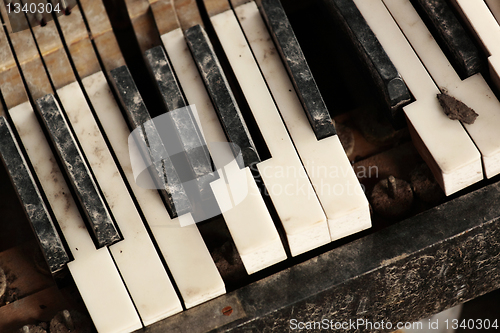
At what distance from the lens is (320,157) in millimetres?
1468

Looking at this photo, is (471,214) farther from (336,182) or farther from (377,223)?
(336,182)

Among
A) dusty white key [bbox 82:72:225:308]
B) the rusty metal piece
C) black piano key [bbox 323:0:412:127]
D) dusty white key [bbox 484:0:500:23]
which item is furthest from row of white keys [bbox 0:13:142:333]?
dusty white key [bbox 484:0:500:23]

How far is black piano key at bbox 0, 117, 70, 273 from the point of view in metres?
1.46

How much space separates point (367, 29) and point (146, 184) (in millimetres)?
901

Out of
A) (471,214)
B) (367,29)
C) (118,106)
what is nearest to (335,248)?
(471,214)

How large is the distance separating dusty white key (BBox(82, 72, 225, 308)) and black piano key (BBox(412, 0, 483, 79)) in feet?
3.34

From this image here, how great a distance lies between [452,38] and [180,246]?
1.12 metres

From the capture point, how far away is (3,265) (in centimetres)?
169

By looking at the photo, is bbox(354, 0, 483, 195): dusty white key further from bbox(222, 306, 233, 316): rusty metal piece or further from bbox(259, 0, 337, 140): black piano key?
bbox(222, 306, 233, 316): rusty metal piece

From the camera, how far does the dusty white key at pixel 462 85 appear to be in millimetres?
1403

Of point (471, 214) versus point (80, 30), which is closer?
point (471, 214)

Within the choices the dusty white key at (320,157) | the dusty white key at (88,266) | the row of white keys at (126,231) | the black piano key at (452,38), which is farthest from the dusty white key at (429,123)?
the dusty white key at (88,266)

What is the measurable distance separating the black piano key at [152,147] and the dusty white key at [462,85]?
91cm

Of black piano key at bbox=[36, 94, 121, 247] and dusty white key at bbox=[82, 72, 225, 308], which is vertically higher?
black piano key at bbox=[36, 94, 121, 247]
